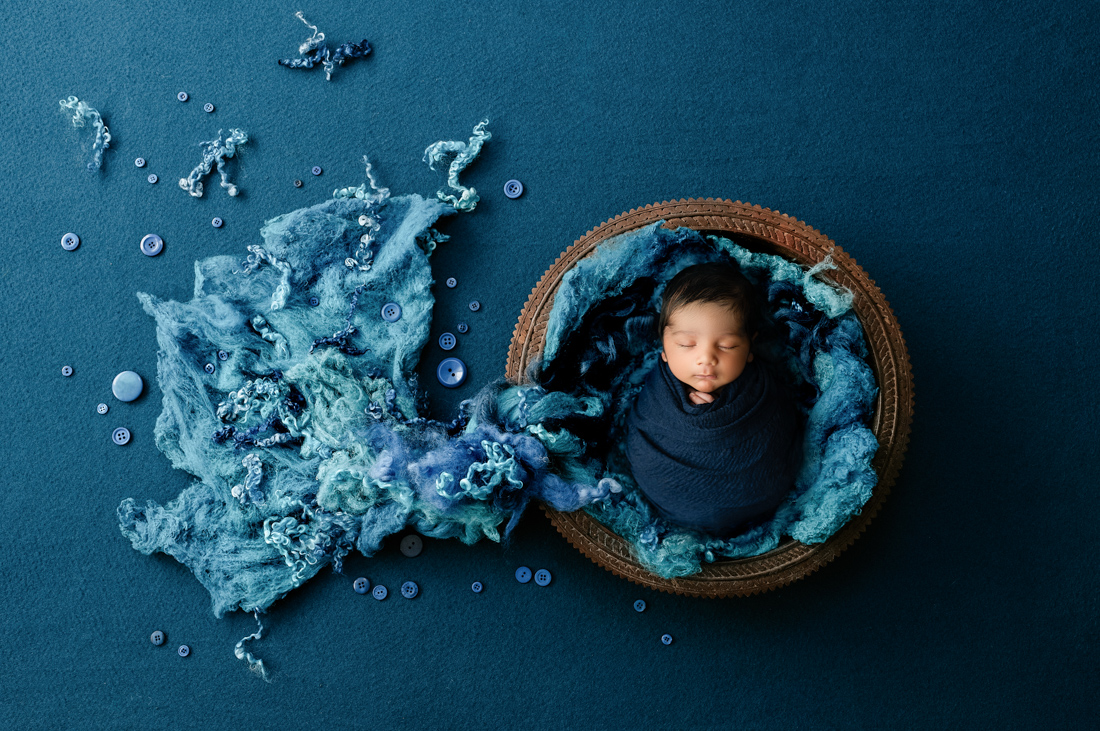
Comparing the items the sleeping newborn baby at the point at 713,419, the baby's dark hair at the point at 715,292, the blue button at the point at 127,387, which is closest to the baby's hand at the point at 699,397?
the sleeping newborn baby at the point at 713,419

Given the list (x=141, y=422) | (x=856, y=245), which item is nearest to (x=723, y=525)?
(x=856, y=245)

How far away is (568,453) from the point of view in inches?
52.6

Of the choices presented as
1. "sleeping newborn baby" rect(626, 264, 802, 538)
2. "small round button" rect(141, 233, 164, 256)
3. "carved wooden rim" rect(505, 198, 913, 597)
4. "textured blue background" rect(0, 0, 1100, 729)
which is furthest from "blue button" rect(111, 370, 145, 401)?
"sleeping newborn baby" rect(626, 264, 802, 538)

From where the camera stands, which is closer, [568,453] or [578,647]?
[568,453]

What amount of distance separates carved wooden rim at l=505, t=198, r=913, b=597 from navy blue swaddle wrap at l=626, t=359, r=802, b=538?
9cm

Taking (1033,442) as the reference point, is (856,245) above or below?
above

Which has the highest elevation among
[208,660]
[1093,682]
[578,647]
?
[1093,682]

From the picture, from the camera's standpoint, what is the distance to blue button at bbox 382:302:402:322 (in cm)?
148

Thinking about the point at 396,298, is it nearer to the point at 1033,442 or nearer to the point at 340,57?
the point at 340,57

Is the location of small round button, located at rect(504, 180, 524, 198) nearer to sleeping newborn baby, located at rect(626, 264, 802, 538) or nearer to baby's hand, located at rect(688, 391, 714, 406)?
sleeping newborn baby, located at rect(626, 264, 802, 538)

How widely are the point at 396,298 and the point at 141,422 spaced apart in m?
0.57

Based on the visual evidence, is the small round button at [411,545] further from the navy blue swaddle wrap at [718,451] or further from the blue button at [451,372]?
the navy blue swaddle wrap at [718,451]

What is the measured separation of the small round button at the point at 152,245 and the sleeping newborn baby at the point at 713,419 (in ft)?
3.35

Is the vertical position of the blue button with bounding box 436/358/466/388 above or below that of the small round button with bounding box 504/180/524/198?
below
